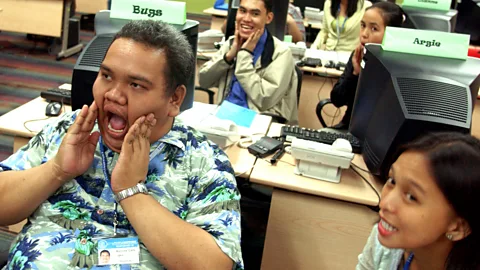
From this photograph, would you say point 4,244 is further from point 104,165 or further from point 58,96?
point 58,96

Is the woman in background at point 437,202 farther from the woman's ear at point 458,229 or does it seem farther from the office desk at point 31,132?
the office desk at point 31,132

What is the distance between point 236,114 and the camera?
2334 millimetres

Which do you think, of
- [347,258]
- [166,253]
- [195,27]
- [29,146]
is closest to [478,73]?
[347,258]

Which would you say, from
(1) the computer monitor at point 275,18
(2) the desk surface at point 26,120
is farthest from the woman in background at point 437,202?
(1) the computer monitor at point 275,18

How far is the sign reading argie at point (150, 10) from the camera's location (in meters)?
1.93

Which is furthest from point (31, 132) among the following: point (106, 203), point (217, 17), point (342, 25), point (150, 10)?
point (217, 17)

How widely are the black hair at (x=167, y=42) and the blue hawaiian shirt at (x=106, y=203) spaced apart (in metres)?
0.17

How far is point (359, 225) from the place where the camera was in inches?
72.2

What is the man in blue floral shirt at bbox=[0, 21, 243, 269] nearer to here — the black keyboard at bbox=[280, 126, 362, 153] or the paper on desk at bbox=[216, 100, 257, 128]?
the black keyboard at bbox=[280, 126, 362, 153]

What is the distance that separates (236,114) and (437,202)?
131 cm

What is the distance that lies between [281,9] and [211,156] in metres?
2.00

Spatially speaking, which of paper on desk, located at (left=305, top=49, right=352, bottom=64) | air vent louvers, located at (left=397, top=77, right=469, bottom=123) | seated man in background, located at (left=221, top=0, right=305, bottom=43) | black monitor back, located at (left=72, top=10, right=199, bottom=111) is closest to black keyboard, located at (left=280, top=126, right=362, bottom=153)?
air vent louvers, located at (left=397, top=77, right=469, bottom=123)

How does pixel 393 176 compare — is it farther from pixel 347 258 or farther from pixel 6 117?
pixel 6 117

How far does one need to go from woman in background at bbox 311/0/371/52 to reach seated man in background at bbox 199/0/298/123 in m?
1.57
